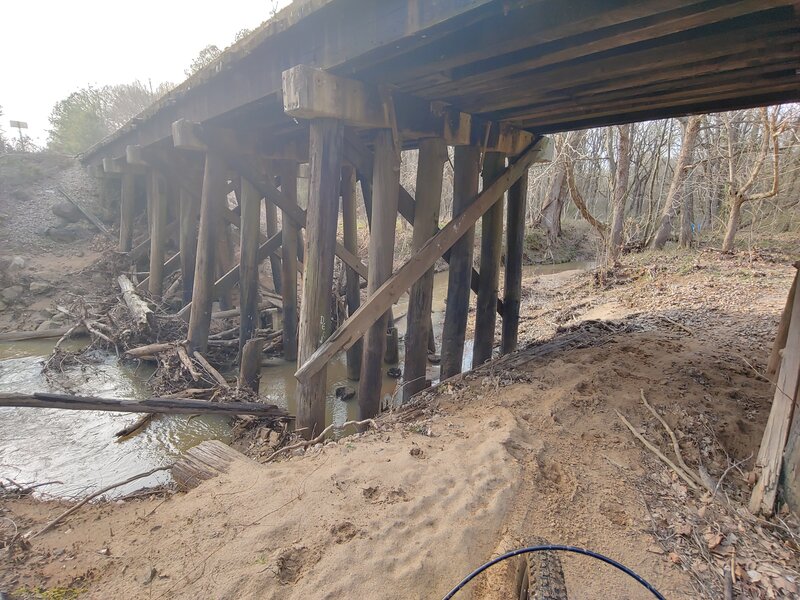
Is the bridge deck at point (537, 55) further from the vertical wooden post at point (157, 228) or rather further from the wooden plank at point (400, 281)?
the vertical wooden post at point (157, 228)

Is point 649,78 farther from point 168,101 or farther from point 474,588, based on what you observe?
point 168,101

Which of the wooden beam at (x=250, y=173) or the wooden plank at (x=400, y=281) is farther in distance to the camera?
the wooden beam at (x=250, y=173)

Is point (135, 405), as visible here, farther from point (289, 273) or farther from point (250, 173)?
point (289, 273)

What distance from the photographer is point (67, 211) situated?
10539 mm

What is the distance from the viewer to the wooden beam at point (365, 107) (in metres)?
2.84

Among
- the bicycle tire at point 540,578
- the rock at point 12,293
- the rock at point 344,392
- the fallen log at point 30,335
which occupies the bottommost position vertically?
the rock at point 344,392

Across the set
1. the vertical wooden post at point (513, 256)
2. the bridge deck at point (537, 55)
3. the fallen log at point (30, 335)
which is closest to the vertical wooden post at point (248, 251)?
the bridge deck at point (537, 55)

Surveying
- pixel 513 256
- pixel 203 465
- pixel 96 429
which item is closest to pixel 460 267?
pixel 513 256

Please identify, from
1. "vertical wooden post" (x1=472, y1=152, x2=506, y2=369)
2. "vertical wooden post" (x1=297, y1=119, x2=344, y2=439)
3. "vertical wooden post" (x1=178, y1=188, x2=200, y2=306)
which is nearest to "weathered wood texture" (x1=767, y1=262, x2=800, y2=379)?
"vertical wooden post" (x1=472, y1=152, x2=506, y2=369)

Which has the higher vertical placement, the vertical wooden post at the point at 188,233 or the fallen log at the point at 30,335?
the vertical wooden post at the point at 188,233

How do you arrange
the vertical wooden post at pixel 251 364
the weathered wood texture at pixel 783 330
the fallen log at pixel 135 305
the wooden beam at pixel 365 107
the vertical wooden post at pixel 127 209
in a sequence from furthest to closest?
the vertical wooden post at pixel 127 209 < the fallen log at pixel 135 305 < the vertical wooden post at pixel 251 364 < the wooden beam at pixel 365 107 < the weathered wood texture at pixel 783 330

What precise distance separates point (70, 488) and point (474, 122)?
186 inches

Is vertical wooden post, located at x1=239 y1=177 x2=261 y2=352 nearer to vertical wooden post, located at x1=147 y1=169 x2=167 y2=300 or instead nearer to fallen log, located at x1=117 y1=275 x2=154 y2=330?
fallen log, located at x1=117 y1=275 x2=154 y2=330

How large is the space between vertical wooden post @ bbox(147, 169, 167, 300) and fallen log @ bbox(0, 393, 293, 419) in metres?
4.70
